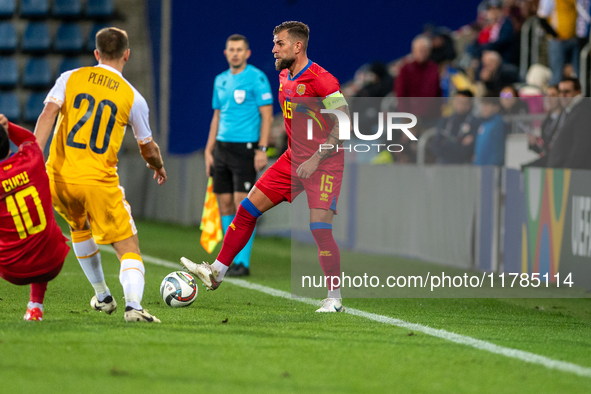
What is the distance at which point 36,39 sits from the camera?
58.0 feet

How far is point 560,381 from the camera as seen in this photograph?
3.91m

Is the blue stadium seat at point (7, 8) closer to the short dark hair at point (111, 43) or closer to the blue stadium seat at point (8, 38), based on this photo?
the blue stadium seat at point (8, 38)

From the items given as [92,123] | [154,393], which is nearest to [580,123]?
[92,123]

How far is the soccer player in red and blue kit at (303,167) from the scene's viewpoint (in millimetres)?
5730

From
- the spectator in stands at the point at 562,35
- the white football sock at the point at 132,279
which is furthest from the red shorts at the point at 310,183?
the spectator in stands at the point at 562,35

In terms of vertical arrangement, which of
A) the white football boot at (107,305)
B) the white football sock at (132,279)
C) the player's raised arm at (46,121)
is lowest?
the white football boot at (107,305)

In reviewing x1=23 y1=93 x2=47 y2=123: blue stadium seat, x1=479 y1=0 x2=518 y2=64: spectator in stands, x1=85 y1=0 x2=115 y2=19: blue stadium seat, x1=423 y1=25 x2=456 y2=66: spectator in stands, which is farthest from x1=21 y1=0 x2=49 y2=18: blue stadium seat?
x1=479 y1=0 x2=518 y2=64: spectator in stands

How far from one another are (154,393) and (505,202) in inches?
235

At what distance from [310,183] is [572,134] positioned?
3542 millimetres

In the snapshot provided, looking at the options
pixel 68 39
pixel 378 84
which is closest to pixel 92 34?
pixel 68 39

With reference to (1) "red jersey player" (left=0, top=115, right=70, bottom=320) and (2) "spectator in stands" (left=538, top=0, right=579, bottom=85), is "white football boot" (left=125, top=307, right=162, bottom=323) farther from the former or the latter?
(2) "spectator in stands" (left=538, top=0, right=579, bottom=85)

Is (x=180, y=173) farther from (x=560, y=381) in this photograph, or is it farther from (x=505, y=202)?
(x=560, y=381)

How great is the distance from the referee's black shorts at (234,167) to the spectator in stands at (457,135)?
2.09m

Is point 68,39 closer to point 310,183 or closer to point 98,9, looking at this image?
point 98,9
